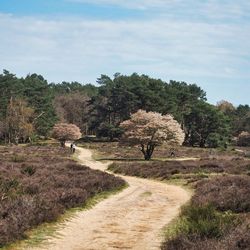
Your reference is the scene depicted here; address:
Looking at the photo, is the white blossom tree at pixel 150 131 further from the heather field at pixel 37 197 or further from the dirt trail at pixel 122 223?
the dirt trail at pixel 122 223

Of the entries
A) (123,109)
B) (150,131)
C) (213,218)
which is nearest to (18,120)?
(123,109)

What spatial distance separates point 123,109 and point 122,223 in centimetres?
9410

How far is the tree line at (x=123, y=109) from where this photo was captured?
317ft

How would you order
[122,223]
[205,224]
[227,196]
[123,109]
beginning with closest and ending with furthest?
[205,224], [122,223], [227,196], [123,109]

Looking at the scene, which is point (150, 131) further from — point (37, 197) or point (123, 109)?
point (123, 109)

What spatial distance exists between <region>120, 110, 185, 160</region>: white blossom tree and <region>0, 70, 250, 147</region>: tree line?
37113 mm

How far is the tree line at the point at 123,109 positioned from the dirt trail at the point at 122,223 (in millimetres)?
67337

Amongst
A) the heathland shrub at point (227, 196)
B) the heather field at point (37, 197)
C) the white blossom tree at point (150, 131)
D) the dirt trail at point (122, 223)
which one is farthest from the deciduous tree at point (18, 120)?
the heathland shrub at point (227, 196)

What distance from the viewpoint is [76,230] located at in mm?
13984

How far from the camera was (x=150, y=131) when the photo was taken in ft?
162

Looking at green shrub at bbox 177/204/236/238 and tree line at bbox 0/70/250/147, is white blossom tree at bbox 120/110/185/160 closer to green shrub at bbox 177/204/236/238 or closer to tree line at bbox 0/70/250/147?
green shrub at bbox 177/204/236/238

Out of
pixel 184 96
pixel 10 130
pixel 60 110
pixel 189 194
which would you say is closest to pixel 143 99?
pixel 184 96

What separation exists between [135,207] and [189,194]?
5659 millimetres

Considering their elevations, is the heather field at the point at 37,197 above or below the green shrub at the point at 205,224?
below
